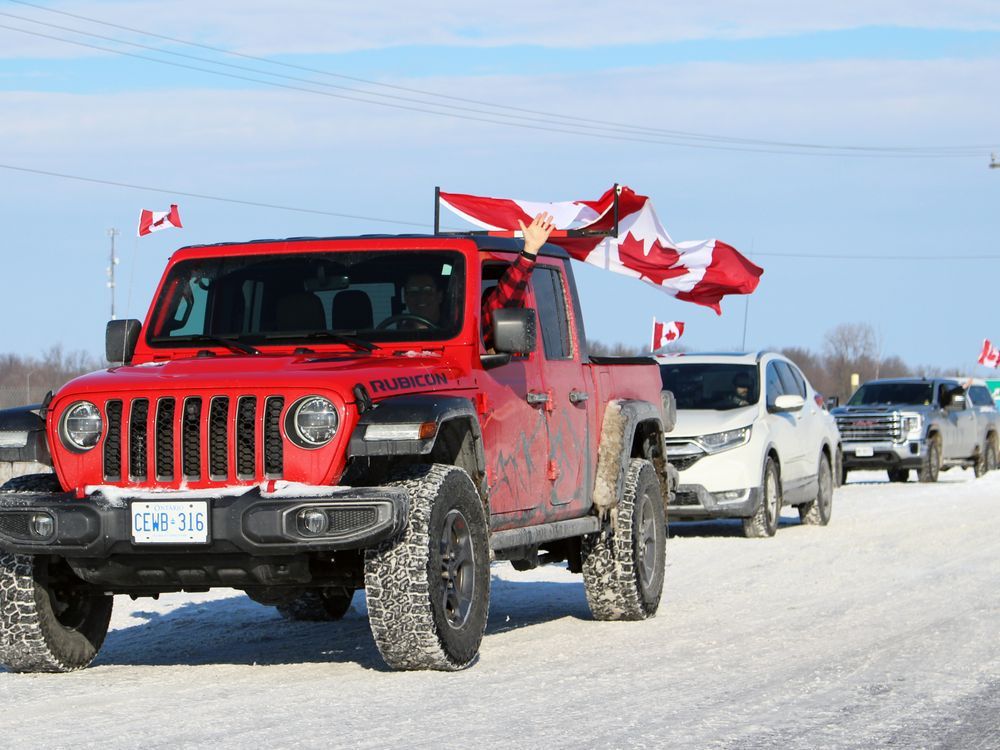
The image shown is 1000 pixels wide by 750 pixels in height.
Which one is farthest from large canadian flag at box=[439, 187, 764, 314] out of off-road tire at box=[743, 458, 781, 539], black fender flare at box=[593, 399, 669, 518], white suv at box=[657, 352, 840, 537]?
black fender flare at box=[593, 399, 669, 518]

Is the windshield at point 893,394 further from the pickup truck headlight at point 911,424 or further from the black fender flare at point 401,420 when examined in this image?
the black fender flare at point 401,420

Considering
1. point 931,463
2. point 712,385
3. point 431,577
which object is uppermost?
point 712,385

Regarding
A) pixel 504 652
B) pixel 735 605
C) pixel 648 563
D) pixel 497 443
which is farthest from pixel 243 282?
pixel 735 605

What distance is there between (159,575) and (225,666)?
1025mm

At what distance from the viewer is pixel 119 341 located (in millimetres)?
8961

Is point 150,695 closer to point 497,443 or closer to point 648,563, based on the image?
point 497,443

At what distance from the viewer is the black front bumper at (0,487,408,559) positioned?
23.5 ft

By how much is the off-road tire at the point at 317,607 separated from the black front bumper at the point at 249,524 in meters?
3.05

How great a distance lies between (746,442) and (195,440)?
9782 mm

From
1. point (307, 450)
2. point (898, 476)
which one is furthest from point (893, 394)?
point (307, 450)

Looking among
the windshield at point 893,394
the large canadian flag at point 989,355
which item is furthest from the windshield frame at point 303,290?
the large canadian flag at point 989,355

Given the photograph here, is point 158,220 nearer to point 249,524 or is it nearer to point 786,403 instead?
point 786,403

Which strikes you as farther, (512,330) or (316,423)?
(512,330)

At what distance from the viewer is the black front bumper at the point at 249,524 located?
23.5 feet
